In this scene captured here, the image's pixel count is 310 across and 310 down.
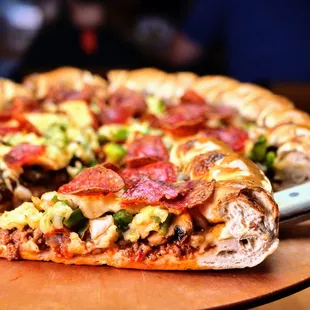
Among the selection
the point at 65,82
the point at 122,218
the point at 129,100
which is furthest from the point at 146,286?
the point at 65,82

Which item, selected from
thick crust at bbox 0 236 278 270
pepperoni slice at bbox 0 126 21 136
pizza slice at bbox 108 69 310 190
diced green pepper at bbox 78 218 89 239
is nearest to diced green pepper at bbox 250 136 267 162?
pizza slice at bbox 108 69 310 190

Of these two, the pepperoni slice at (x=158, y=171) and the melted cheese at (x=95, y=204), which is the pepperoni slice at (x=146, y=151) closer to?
the pepperoni slice at (x=158, y=171)

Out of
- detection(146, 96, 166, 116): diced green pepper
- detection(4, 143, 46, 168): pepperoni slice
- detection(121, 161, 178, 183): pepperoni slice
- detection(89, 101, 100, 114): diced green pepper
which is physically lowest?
detection(89, 101, 100, 114): diced green pepper

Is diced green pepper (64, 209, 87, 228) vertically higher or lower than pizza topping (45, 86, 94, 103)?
higher

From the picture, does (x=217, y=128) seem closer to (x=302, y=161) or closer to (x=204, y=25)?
(x=302, y=161)

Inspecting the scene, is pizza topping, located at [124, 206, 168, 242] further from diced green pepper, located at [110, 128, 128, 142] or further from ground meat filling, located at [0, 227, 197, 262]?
diced green pepper, located at [110, 128, 128, 142]

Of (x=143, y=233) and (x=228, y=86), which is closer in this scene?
(x=143, y=233)

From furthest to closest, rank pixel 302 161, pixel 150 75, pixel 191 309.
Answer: pixel 150 75
pixel 302 161
pixel 191 309

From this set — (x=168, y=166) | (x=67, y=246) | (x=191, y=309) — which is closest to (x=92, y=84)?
(x=168, y=166)
